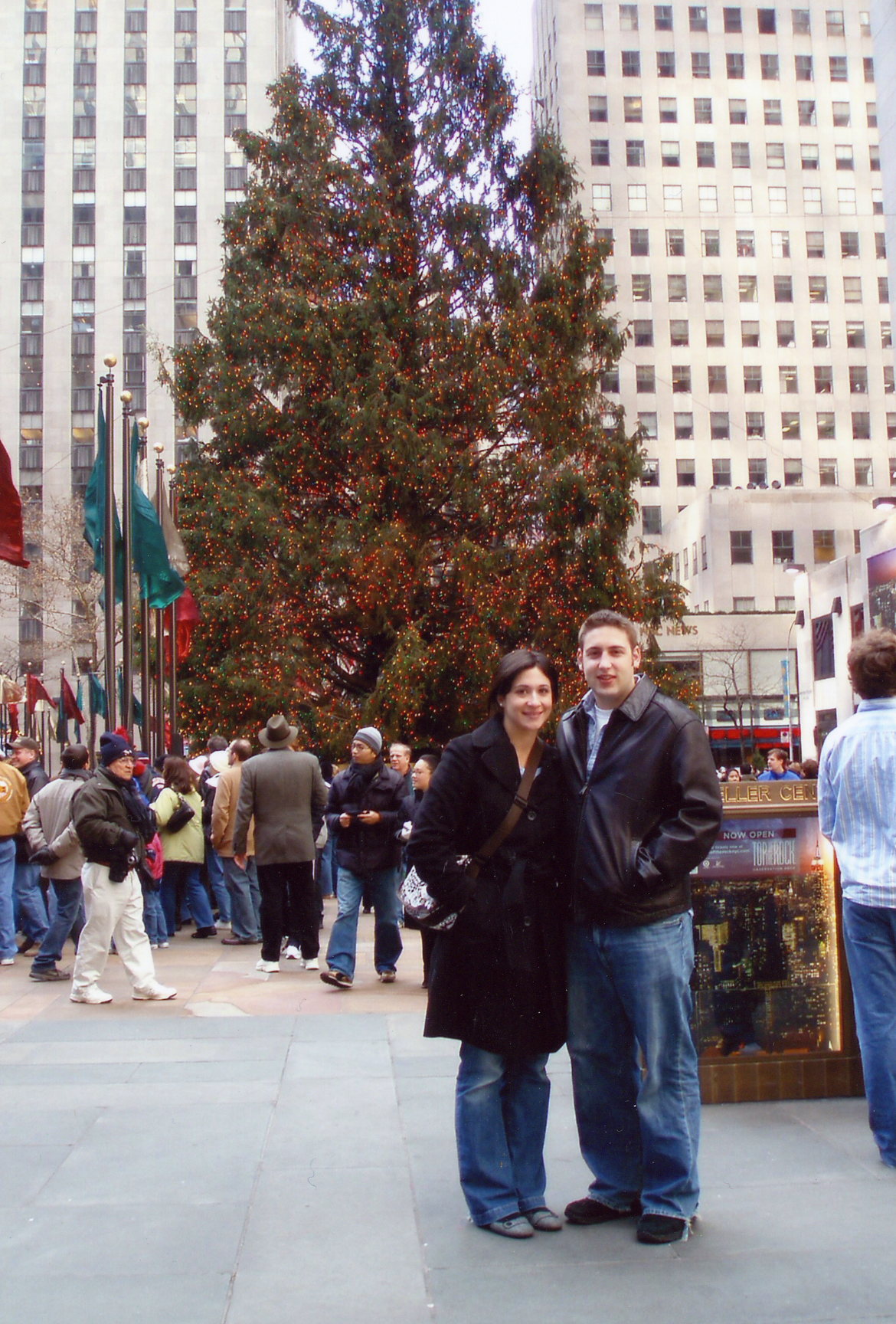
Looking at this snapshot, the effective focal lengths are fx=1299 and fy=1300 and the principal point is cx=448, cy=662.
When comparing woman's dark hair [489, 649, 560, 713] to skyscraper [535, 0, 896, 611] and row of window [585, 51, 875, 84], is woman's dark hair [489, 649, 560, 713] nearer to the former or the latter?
skyscraper [535, 0, 896, 611]

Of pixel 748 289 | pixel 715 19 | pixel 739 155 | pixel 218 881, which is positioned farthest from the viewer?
pixel 715 19

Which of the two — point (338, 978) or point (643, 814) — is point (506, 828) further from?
point (338, 978)

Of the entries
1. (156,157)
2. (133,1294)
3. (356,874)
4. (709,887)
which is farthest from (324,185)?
(156,157)

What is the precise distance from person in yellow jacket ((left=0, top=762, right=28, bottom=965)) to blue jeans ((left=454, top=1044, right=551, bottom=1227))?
7836mm

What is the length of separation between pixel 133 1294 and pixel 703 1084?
293 cm

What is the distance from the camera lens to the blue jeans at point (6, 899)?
11219 mm

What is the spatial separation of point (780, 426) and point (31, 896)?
80002 millimetres

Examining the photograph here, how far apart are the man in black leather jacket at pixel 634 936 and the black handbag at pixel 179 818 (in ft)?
29.7

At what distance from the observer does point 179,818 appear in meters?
12.9

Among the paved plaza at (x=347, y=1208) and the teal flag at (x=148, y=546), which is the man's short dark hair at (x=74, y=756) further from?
the teal flag at (x=148, y=546)

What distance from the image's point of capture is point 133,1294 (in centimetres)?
373

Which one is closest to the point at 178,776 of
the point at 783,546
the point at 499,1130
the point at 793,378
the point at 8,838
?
the point at 8,838

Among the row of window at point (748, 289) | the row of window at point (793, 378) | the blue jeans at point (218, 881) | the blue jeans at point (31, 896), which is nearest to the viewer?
the blue jeans at point (31, 896)

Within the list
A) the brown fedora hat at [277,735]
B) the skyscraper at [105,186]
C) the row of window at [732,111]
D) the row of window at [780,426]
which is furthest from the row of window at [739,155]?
the brown fedora hat at [277,735]
